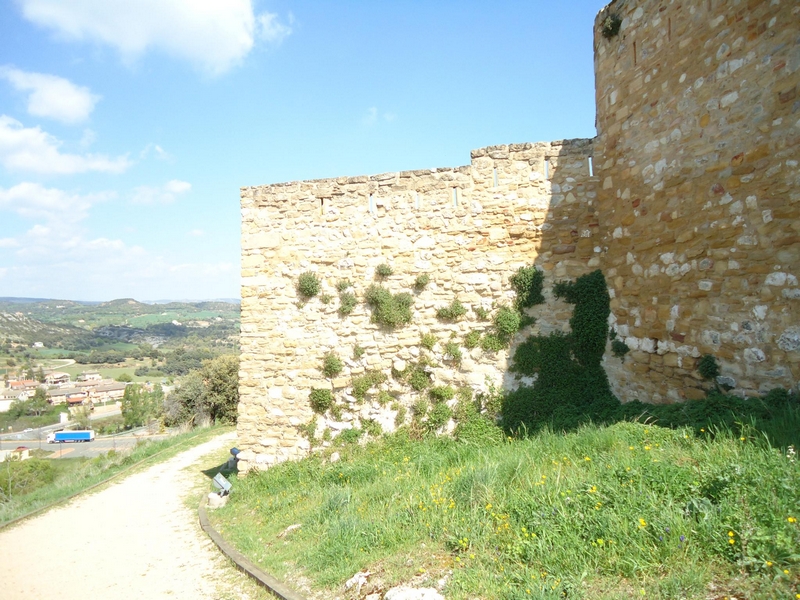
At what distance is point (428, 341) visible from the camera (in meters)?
8.62

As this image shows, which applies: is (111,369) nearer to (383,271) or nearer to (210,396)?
(210,396)

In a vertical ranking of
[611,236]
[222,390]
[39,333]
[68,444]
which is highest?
[611,236]

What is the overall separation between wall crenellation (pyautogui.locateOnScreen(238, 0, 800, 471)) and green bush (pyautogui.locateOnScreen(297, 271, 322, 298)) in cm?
12

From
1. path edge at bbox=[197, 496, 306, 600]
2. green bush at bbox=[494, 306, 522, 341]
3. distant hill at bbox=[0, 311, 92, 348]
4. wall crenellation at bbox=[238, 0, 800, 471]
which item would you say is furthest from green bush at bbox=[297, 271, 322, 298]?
distant hill at bbox=[0, 311, 92, 348]

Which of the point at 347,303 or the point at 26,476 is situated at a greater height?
the point at 347,303

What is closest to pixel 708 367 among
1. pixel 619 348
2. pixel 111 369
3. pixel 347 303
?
pixel 619 348

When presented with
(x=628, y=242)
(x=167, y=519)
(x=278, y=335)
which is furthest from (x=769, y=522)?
(x=167, y=519)

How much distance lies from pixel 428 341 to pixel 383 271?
A: 1535 millimetres

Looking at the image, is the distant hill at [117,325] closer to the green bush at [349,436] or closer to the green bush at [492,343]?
the green bush at [349,436]

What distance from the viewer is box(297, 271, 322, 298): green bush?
9.09 m

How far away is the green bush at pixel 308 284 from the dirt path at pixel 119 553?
443 centimetres

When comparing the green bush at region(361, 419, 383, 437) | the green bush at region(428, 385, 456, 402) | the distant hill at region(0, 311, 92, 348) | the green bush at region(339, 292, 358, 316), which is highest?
the green bush at region(339, 292, 358, 316)

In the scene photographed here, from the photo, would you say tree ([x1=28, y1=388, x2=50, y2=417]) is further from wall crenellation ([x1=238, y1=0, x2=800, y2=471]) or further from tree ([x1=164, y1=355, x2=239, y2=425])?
wall crenellation ([x1=238, y1=0, x2=800, y2=471])

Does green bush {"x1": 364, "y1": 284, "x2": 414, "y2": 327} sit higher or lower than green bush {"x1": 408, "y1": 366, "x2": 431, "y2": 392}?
higher
